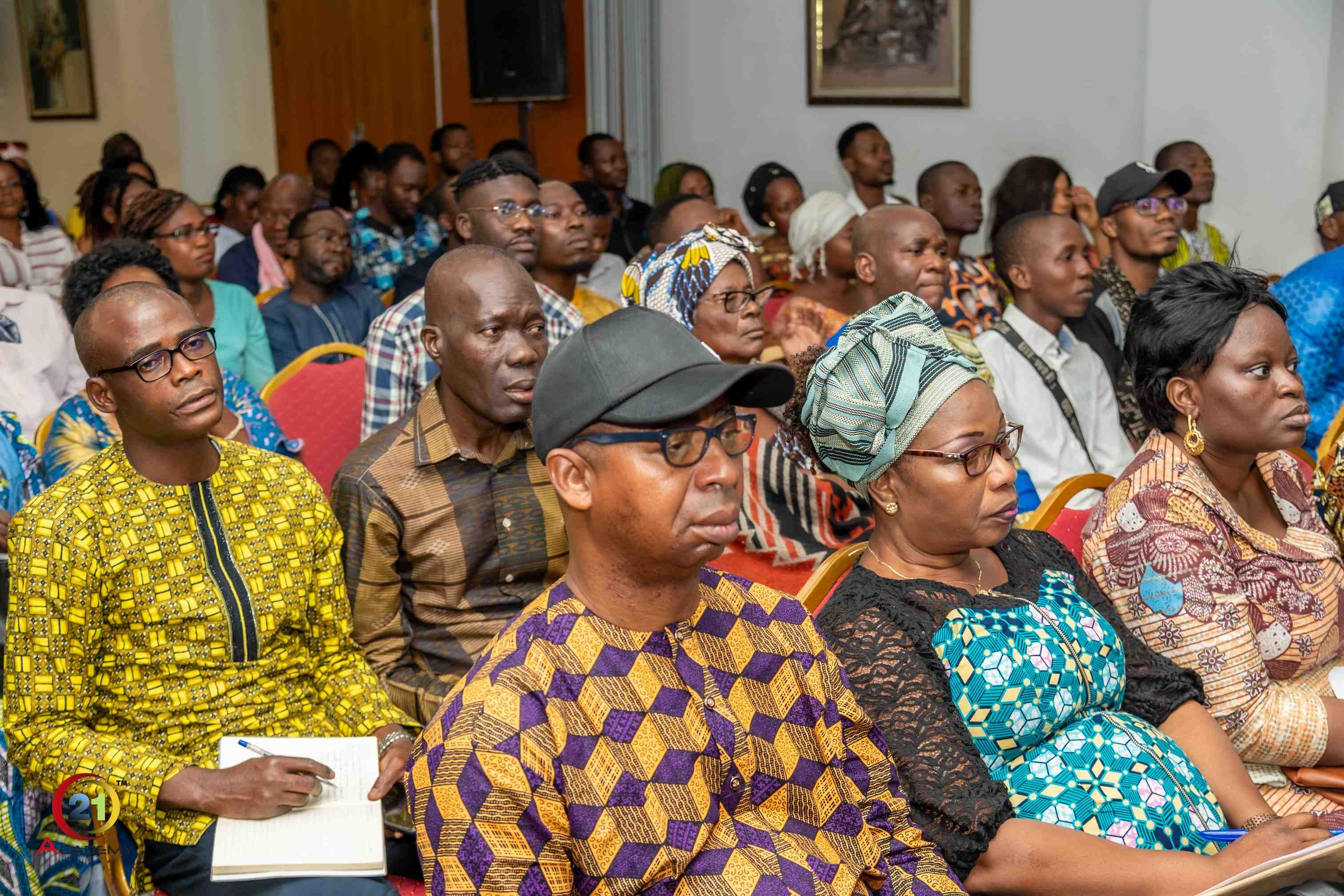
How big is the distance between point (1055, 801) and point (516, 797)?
860mm

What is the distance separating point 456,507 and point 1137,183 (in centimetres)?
290

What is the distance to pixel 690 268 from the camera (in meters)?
3.22

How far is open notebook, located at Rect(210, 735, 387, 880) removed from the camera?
5.86 ft

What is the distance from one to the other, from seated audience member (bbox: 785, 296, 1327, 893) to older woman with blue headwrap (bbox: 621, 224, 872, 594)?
897 millimetres

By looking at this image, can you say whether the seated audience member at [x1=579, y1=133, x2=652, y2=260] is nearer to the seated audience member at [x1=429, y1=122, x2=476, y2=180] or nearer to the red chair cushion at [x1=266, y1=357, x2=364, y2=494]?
the seated audience member at [x1=429, y1=122, x2=476, y2=180]

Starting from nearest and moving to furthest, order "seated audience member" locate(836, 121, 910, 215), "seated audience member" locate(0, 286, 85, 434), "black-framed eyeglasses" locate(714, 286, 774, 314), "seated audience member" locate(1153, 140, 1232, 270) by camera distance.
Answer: "black-framed eyeglasses" locate(714, 286, 774, 314) → "seated audience member" locate(0, 286, 85, 434) → "seated audience member" locate(1153, 140, 1232, 270) → "seated audience member" locate(836, 121, 910, 215)

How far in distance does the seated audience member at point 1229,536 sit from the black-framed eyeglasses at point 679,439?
1048 mm

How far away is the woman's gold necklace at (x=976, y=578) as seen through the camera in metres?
1.97

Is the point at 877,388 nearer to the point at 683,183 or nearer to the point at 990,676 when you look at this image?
the point at 990,676

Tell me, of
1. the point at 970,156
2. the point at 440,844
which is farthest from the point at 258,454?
the point at 970,156

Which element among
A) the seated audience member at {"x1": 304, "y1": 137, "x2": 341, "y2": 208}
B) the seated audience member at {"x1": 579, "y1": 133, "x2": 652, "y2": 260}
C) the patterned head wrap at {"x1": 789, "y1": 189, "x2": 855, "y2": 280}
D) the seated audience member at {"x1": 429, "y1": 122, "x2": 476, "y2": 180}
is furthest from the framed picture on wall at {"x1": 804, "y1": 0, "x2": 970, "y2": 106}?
the seated audience member at {"x1": 304, "y1": 137, "x2": 341, "y2": 208}

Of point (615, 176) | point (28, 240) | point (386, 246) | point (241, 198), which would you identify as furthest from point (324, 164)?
point (28, 240)

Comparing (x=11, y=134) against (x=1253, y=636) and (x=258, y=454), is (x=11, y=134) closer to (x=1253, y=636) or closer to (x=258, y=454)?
(x=258, y=454)

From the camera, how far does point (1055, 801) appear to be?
184 centimetres
